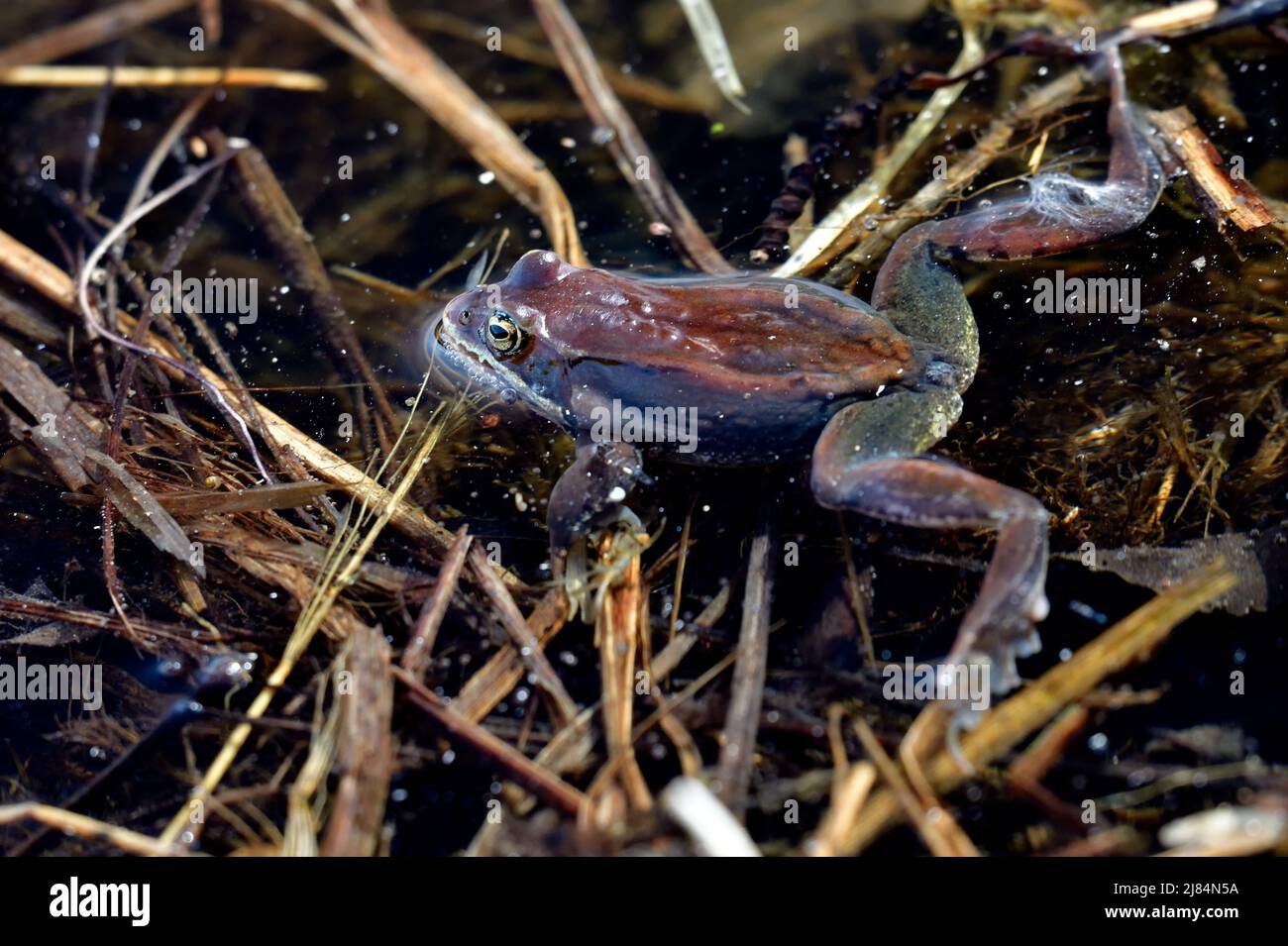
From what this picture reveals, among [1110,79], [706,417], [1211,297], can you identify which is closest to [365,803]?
[706,417]

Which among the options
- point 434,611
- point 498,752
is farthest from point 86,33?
point 498,752

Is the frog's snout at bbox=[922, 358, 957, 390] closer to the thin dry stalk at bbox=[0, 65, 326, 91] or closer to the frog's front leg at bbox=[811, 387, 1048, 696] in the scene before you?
the frog's front leg at bbox=[811, 387, 1048, 696]

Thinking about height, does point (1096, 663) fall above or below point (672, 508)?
below

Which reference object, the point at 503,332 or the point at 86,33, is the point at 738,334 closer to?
the point at 503,332

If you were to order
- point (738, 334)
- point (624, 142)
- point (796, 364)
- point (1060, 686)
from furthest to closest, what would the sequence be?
1. point (624, 142)
2. point (738, 334)
3. point (796, 364)
4. point (1060, 686)

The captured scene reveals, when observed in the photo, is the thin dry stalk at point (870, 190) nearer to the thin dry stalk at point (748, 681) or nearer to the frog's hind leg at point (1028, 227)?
the frog's hind leg at point (1028, 227)

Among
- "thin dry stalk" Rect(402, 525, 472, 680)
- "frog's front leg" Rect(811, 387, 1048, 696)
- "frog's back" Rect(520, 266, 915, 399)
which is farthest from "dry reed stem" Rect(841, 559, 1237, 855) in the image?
"thin dry stalk" Rect(402, 525, 472, 680)
